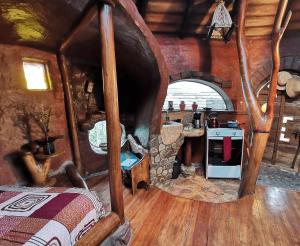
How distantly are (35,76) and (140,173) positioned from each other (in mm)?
1999

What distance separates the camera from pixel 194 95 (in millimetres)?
4672

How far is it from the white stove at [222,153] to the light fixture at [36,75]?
3.06 meters

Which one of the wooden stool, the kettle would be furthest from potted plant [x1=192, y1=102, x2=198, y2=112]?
the wooden stool

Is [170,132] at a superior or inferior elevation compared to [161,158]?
superior

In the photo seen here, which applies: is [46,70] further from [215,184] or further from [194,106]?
[215,184]

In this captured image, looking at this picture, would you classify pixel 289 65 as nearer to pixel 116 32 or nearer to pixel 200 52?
pixel 200 52

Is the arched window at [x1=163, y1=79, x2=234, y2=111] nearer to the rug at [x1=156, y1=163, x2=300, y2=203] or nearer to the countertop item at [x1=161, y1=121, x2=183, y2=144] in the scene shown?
the countertop item at [x1=161, y1=121, x2=183, y2=144]

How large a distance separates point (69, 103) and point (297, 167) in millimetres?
4882

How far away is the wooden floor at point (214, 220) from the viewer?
6.50 feet

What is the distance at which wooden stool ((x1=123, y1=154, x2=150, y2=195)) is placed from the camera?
2795 mm

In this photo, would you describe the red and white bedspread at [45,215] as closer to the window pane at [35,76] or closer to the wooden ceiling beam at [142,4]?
the window pane at [35,76]

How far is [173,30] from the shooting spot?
4137 millimetres

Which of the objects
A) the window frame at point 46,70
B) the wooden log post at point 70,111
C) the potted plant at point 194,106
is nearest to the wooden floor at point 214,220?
the wooden log post at point 70,111

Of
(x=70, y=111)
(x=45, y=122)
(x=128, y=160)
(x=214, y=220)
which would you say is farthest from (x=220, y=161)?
(x=45, y=122)
